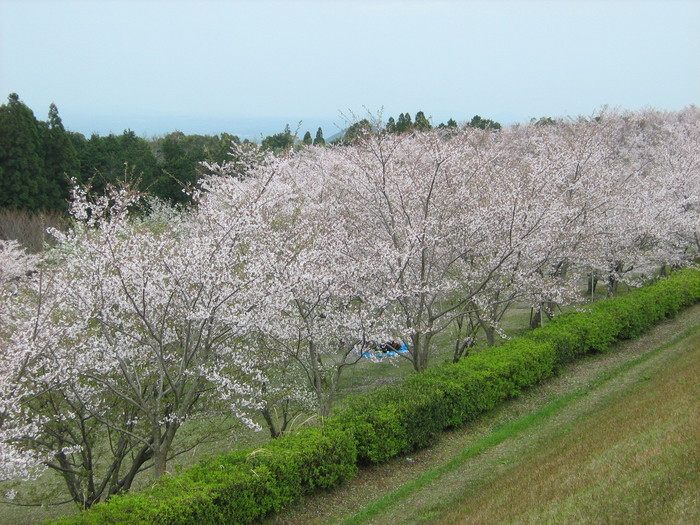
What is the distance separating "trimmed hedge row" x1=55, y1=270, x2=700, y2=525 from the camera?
20.4ft

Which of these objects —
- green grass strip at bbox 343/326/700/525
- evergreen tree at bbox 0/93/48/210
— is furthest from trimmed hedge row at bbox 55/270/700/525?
evergreen tree at bbox 0/93/48/210

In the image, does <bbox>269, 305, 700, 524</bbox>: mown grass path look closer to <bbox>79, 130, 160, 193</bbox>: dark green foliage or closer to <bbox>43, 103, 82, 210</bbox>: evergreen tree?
<bbox>43, 103, 82, 210</bbox>: evergreen tree

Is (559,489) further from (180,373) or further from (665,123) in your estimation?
(665,123)

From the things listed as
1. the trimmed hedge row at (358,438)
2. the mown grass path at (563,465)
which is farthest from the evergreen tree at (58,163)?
the mown grass path at (563,465)

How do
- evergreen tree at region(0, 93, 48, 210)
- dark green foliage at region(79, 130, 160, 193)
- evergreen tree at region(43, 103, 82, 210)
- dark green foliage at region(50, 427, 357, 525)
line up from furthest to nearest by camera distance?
dark green foliage at region(79, 130, 160, 193)
evergreen tree at region(43, 103, 82, 210)
evergreen tree at region(0, 93, 48, 210)
dark green foliage at region(50, 427, 357, 525)

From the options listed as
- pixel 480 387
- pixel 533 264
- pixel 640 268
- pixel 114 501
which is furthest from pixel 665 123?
pixel 114 501

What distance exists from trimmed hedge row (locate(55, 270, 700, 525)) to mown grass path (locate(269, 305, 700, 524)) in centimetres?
33

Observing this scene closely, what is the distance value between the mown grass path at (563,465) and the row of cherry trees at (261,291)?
2106mm

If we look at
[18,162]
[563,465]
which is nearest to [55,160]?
[18,162]

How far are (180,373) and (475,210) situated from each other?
22.7 ft

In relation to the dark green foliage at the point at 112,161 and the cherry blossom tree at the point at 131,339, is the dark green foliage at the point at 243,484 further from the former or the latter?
the dark green foliage at the point at 112,161

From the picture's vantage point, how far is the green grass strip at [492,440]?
7.09m

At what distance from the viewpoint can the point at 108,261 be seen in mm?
8609

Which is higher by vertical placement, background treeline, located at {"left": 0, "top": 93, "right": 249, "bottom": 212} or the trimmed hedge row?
background treeline, located at {"left": 0, "top": 93, "right": 249, "bottom": 212}
